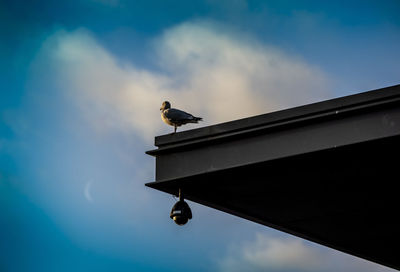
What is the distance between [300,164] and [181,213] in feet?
6.07

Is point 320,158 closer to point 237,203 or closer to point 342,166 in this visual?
point 342,166

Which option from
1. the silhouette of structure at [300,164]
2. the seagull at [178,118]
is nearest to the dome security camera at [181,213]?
the silhouette of structure at [300,164]

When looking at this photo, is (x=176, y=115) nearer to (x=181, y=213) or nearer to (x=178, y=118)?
(x=178, y=118)

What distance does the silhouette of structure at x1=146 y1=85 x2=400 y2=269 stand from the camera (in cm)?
919

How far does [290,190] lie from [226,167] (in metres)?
1.23

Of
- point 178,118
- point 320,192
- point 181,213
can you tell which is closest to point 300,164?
point 320,192

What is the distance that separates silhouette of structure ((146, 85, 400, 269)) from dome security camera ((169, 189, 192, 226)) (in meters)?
0.24

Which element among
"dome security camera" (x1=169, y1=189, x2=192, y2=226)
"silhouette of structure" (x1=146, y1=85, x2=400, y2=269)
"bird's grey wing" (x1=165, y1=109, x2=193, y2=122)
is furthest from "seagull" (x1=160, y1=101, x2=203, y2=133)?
"dome security camera" (x1=169, y1=189, x2=192, y2=226)

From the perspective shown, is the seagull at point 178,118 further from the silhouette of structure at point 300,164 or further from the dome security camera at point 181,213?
the dome security camera at point 181,213

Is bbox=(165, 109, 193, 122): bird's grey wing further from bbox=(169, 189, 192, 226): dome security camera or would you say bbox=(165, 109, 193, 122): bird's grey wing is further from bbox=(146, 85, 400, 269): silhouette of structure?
bbox=(169, 189, 192, 226): dome security camera

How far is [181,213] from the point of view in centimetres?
1038

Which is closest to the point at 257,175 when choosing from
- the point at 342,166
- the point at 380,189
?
the point at 342,166

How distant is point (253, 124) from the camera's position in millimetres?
9773

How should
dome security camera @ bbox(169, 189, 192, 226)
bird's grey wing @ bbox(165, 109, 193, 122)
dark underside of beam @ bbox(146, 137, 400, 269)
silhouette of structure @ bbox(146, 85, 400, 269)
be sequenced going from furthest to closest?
bird's grey wing @ bbox(165, 109, 193, 122)
dome security camera @ bbox(169, 189, 192, 226)
dark underside of beam @ bbox(146, 137, 400, 269)
silhouette of structure @ bbox(146, 85, 400, 269)
